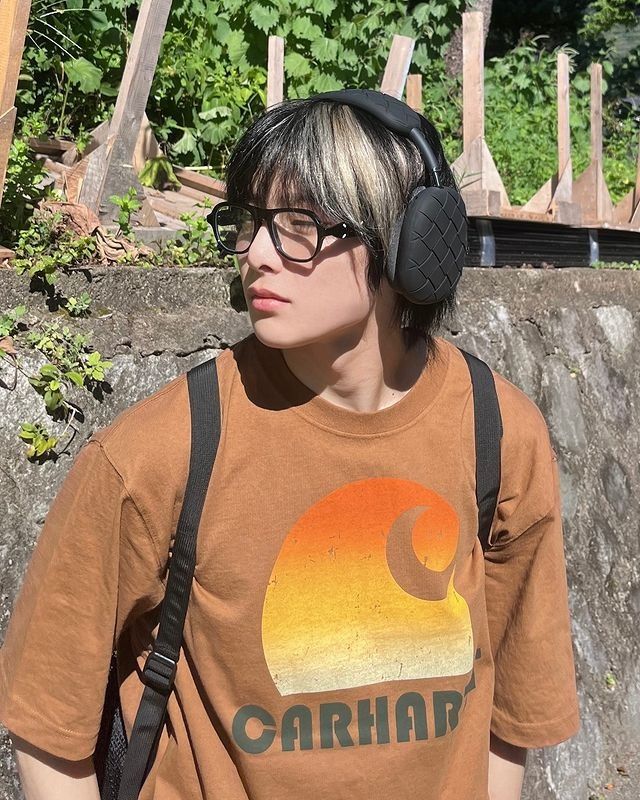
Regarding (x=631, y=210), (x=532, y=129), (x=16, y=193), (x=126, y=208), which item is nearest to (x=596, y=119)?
(x=631, y=210)

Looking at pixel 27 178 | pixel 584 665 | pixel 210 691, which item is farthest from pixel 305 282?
pixel 584 665

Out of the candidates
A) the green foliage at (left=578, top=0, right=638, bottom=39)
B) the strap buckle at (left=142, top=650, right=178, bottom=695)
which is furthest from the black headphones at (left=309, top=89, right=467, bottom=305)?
the green foliage at (left=578, top=0, right=638, bottom=39)

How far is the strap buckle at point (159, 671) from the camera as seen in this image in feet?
4.77

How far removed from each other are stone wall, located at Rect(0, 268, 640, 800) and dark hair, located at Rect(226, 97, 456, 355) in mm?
992

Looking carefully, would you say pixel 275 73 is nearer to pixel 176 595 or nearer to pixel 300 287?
pixel 300 287

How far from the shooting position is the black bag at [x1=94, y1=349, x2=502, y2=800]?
1.41 metres

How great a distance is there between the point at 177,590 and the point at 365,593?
30 centimetres

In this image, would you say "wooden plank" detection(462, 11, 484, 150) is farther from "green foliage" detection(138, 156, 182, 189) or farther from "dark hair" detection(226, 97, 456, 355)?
"dark hair" detection(226, 97, 456, 355)

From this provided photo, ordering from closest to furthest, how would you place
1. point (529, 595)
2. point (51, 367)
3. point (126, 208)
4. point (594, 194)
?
point (529, 595)
point (51, 367)
point (126, 208)
point (594, 194)

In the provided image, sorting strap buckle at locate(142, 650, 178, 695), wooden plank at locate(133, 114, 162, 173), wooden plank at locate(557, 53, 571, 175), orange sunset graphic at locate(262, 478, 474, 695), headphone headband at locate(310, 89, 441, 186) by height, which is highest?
wooden plank at locate(557, 53, 571, 175)

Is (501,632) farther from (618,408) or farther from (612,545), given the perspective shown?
(618,408)

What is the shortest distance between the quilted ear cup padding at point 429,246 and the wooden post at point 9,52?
1.30 metres

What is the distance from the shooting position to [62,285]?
7.72ft

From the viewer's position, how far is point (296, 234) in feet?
4.51
